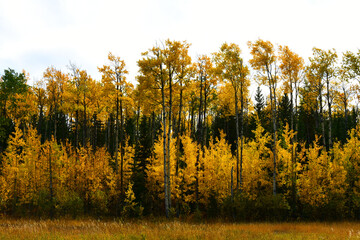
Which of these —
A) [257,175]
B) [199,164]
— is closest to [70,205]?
[199,164]

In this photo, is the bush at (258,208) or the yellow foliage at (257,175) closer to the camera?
the bush at (258,208)

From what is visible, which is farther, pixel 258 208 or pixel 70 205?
pixel 70 205

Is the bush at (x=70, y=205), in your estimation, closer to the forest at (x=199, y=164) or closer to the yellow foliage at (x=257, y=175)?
the forest at (x=199, y=164)

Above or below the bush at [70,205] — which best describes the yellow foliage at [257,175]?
above

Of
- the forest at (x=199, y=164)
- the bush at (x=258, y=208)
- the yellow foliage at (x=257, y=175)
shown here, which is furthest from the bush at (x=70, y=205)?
the yellow foliage at (x=257, y=175)

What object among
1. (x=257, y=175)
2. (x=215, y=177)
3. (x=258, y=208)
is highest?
(x=257, y=175)

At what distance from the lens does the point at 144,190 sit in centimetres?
2461

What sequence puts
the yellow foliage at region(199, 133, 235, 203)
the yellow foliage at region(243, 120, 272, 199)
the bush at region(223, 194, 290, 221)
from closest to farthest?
the bush at region(223, 194, 290, 221)
the yellow foliage at region(243, 120, 272, 199)
the yellow foliage at region(199, 133, 235, 203)

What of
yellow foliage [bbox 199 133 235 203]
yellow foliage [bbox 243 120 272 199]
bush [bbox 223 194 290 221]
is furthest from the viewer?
yellow foliage [bbox 199 133 235 203]

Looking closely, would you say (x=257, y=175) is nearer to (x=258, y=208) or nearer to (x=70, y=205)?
(x=258, y=208)

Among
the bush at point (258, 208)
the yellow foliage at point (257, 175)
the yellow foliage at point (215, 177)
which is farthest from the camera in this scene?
the yellow foliage at point (215, 177)

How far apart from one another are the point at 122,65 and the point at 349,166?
64.4 feet

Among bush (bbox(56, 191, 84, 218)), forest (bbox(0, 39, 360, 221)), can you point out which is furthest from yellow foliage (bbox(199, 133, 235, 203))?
bush (bbox(56, 191, 84, 218))

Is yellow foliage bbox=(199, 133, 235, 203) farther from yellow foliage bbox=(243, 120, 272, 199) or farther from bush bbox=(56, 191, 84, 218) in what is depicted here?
bush bbox=(56, 191, 84, 218)
